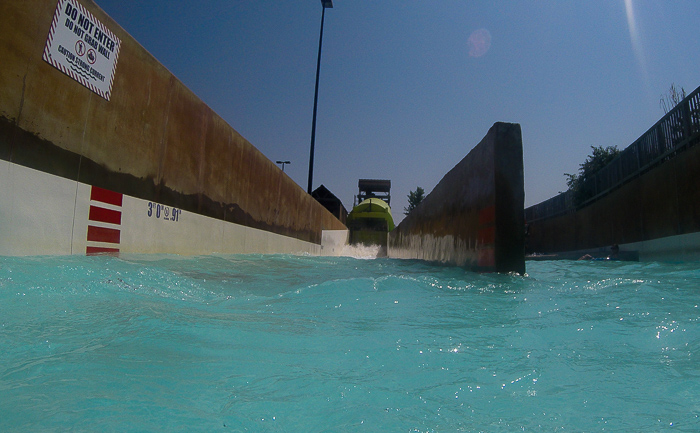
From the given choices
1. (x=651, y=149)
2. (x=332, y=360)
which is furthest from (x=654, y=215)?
(x=332, y=360)

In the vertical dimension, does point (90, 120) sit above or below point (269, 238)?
above

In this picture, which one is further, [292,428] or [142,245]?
[142,245]

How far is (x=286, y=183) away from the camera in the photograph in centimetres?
1341

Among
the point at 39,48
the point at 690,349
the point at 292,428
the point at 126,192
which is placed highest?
the point at 39,48

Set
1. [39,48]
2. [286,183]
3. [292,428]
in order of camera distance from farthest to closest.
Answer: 1. [286,183]
2. [39,48]
3. [292,428]

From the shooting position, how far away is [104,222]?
4789 mm

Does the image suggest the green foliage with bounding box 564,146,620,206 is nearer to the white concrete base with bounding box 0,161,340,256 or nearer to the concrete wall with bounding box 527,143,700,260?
the concrete wall with bounding box 527,143,700,260

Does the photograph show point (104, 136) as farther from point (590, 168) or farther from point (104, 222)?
point (590, 168)

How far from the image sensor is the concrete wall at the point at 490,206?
549 cm

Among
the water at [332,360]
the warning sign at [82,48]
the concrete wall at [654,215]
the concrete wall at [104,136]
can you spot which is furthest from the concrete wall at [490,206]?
the concrete wall at [654,215]

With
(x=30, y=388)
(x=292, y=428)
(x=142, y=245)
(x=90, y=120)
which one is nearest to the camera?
(x=292, y=428)

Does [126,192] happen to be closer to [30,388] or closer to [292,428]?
[30,388]

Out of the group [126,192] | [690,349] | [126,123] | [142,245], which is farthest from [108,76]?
[690,349]

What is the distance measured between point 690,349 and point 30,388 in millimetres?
2708
